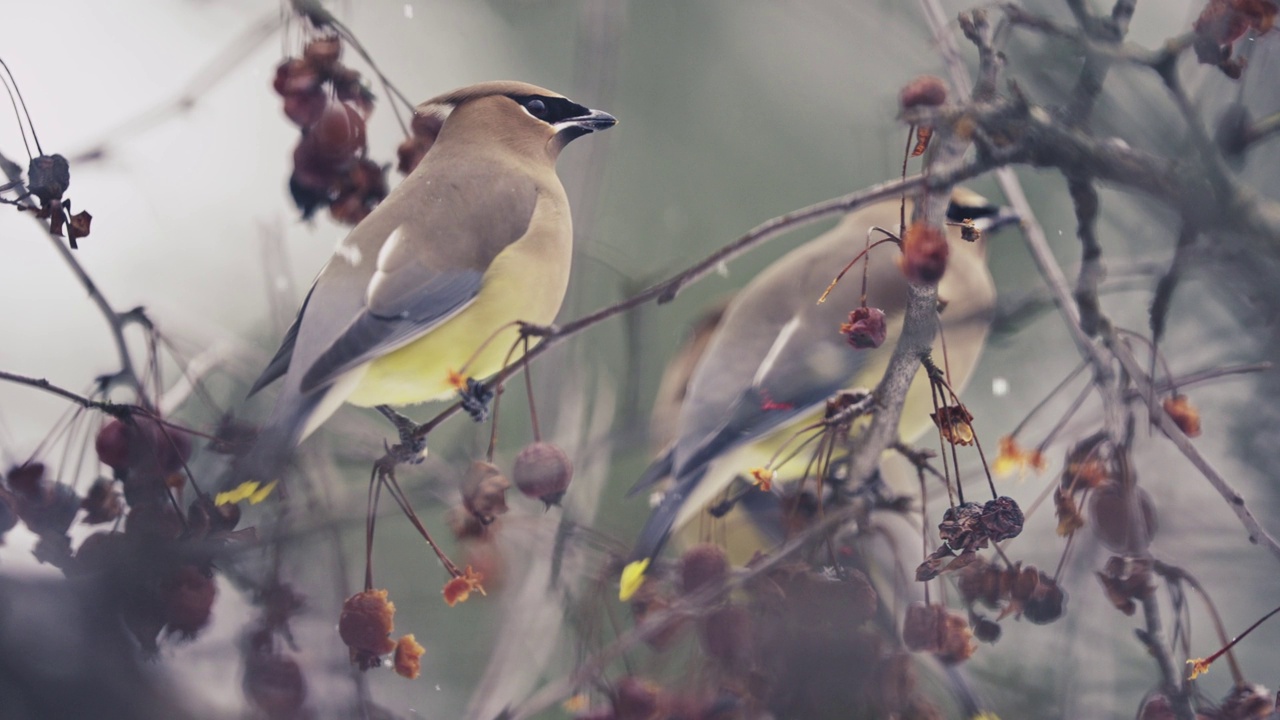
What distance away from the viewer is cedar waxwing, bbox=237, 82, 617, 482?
1072 mm

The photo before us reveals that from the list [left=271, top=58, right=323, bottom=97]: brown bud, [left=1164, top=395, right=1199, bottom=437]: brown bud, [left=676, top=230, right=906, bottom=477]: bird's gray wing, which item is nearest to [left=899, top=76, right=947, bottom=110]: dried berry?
[left=676, top=230, right=906, bottom=477]: bird's gray wing

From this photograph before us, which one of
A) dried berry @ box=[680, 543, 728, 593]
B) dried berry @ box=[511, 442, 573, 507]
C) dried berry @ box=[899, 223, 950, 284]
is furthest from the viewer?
dried berry @ box=[680, 543, 728, 593]

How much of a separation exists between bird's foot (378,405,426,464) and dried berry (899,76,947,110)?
64 centimetres

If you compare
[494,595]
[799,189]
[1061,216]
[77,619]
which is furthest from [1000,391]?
[77,619]

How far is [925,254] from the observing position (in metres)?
0.91

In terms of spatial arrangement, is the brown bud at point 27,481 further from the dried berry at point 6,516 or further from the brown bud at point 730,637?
the brown bud at point 730,637

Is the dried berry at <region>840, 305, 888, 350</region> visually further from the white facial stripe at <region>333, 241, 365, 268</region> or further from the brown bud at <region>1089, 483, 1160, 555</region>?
the white facial stripe at <region>333, 241, 365, 268</region>

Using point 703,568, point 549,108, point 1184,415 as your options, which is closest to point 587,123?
point 549,108

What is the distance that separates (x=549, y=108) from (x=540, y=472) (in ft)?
1.39

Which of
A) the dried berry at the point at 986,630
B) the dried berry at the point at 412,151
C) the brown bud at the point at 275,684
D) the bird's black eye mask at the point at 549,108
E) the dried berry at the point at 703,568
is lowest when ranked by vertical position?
the dried berry at the point at 986,630

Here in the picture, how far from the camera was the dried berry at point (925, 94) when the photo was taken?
3.34 feet

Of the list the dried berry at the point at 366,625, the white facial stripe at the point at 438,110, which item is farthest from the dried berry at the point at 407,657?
the white facial stripe at the point at 438,110

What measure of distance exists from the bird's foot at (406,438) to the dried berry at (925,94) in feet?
2.11

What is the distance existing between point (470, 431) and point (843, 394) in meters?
0.45
